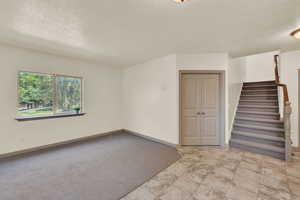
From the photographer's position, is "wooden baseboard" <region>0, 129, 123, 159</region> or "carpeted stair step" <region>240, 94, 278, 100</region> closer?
"wooden baseboard" <region>0, 129, 123, 159</region>

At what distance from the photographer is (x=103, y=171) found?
250 centimetres

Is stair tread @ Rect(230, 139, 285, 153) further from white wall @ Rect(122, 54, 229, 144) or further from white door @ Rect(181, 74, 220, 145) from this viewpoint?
white door @ Rect(181, 74, 220, 145)

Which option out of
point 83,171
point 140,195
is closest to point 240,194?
point 140,195

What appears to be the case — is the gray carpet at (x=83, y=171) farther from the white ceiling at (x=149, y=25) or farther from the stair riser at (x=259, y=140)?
the white ceiling at (x=149, y=25)

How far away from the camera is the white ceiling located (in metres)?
1.72

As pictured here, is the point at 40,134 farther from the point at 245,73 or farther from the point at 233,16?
the point at 245,73

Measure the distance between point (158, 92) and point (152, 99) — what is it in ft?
1.09

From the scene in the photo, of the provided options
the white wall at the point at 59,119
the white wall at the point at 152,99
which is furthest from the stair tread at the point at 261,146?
the white wall at the point at 59,119

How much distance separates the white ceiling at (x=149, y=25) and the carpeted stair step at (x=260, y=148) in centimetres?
232

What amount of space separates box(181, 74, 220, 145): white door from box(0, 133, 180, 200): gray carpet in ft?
2.57

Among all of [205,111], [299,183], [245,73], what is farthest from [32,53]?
[245,73]

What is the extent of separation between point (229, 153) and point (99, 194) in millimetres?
2891

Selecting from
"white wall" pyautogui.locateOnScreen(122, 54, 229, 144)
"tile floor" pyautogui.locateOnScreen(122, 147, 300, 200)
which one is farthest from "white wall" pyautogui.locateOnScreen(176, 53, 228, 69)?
"tile floor" pyautogui.locateOnScreen(122, 147, 300, 200)

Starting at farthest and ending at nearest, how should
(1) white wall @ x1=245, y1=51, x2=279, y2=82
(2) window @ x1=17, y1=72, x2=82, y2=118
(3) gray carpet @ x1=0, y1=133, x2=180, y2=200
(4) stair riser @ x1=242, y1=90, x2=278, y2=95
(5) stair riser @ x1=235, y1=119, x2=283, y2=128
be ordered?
(1) white wall @ x1=245, y1=51, x2=279, y2=82, (4) stair riser @ x1=242, y1=90, x2=278, y2=95, (5) stair riser @ x1=235, y1=119, x2=283, y2=128, (2) window @ x1=17, y1=72, x2=82, y2=118, (3) gray carpet @ x1=0, y1=133, x2=180, y2=200
